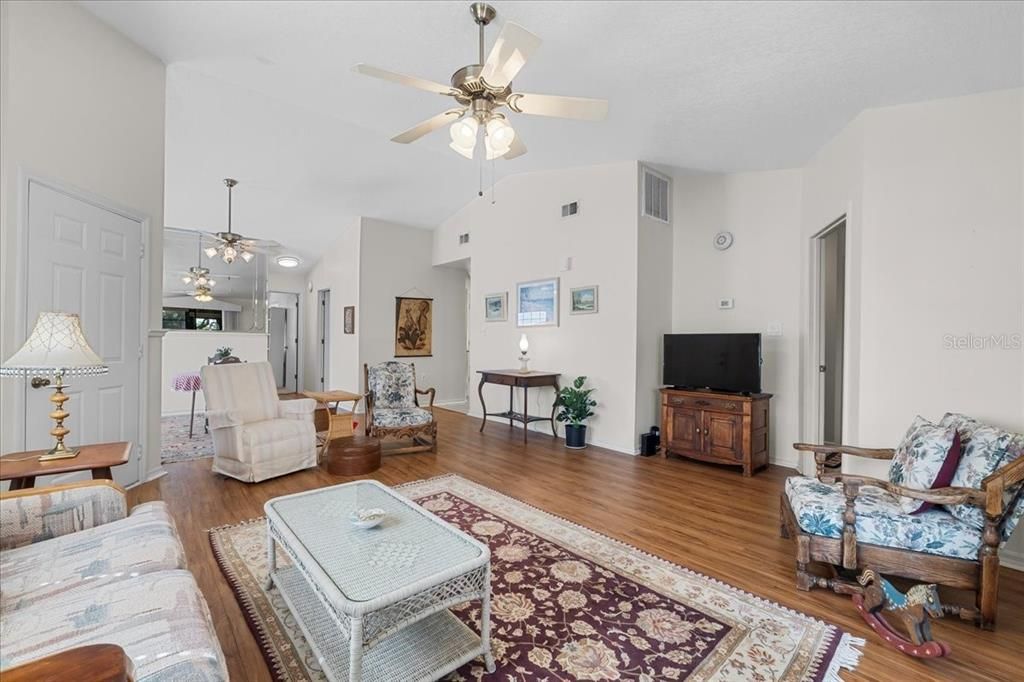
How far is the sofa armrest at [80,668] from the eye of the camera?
2.59 feet

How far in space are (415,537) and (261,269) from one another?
308 inches

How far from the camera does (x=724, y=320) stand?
4.66m

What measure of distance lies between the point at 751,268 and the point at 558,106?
3.02 meters

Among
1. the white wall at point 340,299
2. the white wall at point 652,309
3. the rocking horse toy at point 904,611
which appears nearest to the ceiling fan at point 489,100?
the white wall at point 652,309

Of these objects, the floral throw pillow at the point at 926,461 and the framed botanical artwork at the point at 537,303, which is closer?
the floral throw pillow at the point at 926,461

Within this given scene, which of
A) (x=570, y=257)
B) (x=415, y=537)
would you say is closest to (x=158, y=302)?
(x=415, y=537)

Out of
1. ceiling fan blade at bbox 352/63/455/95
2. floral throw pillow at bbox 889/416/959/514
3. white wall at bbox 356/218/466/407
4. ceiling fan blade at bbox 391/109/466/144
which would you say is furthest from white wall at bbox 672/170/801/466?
white wall at bbox 356/218/466/407

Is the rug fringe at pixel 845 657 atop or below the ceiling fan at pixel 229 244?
below

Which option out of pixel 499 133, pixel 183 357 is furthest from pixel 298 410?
pixel 183 357

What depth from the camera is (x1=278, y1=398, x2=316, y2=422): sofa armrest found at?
13.5 ft

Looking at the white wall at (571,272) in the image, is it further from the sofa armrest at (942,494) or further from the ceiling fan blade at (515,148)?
the sofa armrest at (942,494)

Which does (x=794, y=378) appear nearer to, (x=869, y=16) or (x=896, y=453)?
(x=896, y=453)

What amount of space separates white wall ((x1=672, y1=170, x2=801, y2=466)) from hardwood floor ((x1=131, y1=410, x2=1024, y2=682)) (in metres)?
0.89

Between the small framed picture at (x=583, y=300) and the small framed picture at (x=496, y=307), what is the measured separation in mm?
1171
